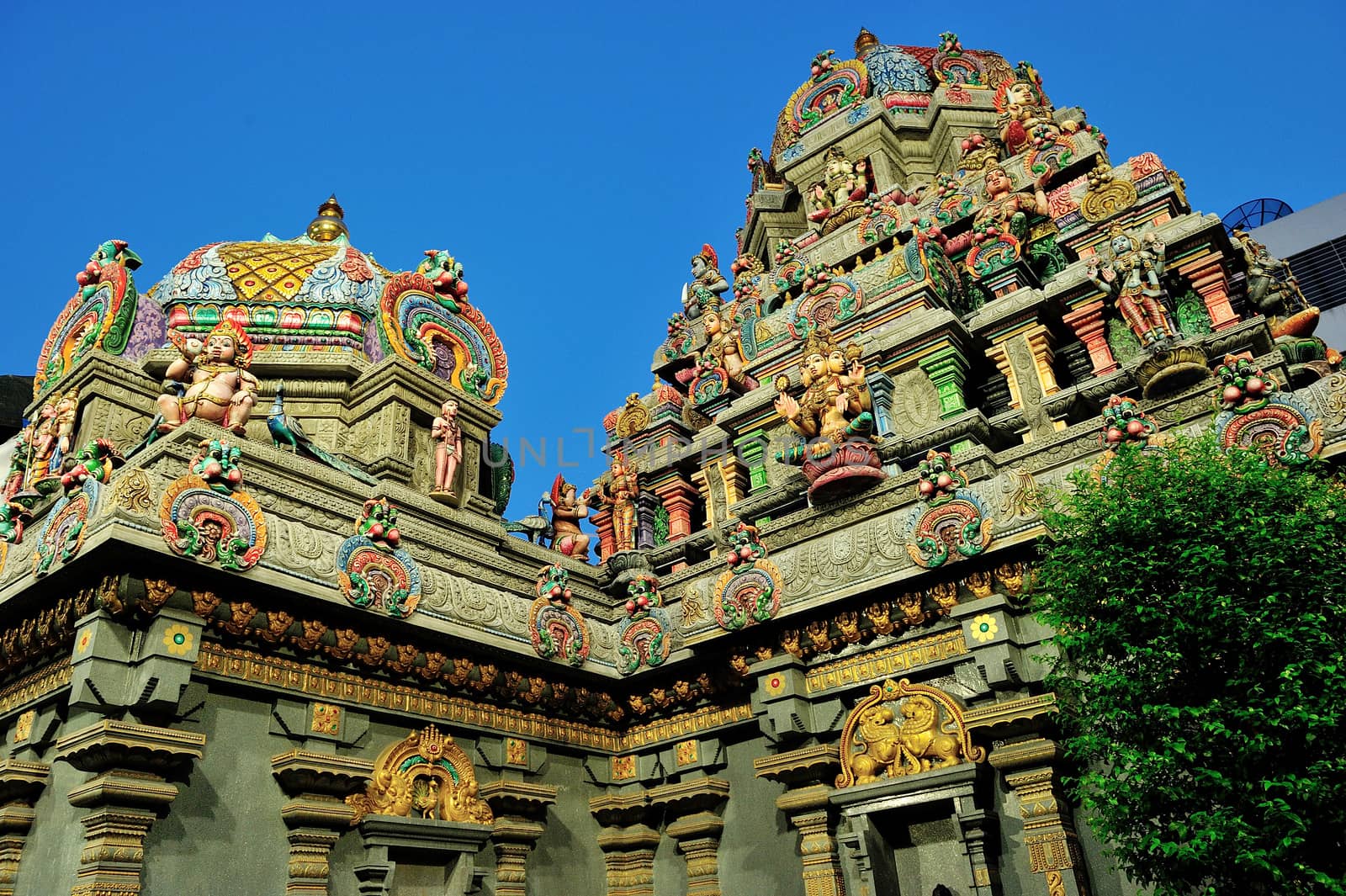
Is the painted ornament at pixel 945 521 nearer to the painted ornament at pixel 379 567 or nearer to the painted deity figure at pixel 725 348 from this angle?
the painted ornament at pixel 379 567

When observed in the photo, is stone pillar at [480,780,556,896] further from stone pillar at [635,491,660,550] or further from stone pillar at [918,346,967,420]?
stone pillar at [635,491,660,550]

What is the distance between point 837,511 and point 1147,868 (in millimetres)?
6588

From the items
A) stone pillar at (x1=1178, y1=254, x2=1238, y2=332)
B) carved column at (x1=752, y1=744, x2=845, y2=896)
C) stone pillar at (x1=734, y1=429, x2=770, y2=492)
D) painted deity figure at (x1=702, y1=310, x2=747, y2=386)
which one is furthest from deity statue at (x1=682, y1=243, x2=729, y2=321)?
carved column at (x1=752, y1=744, x2=845, y2=896)

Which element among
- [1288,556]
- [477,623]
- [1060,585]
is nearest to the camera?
[1288,556]

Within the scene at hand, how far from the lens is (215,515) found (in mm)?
10406

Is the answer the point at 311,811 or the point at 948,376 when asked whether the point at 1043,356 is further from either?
the point at 311,811

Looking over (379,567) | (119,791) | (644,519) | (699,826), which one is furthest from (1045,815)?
(644,519)

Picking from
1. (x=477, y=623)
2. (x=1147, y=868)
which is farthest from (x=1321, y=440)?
(x=477, y=623)

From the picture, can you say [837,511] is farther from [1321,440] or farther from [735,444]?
[735,444]

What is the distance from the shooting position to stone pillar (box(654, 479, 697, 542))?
79.2ft

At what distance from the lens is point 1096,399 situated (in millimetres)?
17250

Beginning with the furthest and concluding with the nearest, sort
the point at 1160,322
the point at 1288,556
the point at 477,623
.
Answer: the point at 1160,322
the point at 477,623
the point at 1288,556

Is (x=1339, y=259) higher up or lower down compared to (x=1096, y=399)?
higher up

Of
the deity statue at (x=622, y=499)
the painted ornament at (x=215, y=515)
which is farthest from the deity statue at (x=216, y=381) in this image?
the deity statue at (x=622, y=499)
